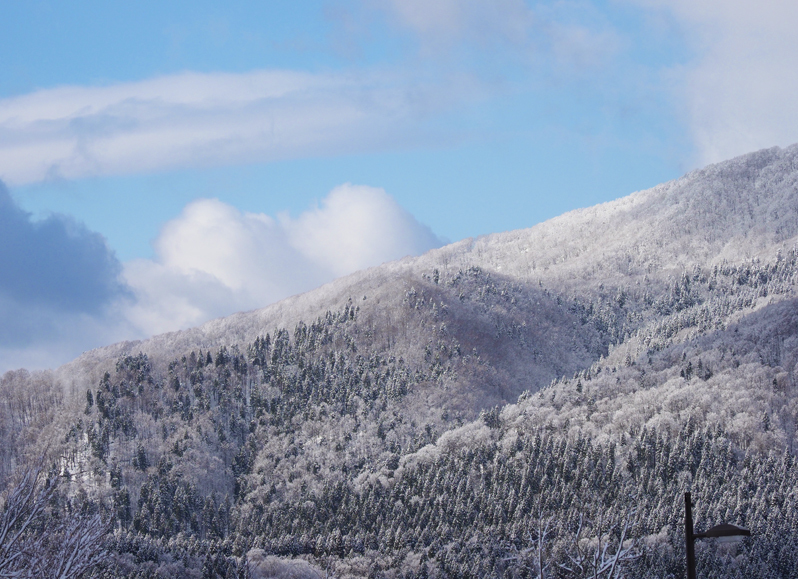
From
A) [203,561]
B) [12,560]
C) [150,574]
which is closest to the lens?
[12,560]

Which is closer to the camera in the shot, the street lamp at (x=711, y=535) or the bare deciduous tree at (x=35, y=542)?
the street lamp at (x=711, y=535)

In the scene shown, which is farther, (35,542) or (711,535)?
(35,542)

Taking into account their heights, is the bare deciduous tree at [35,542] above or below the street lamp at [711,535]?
above

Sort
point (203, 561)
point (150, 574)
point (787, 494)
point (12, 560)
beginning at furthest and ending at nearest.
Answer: point (787, 494) < point (203, 561) < point (150, 574) < point (12, 560)

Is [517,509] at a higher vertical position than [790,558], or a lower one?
higher

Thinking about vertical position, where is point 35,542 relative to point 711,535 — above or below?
above

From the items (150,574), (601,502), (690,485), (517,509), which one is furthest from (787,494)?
(150,574)

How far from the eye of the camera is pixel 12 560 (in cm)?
2970

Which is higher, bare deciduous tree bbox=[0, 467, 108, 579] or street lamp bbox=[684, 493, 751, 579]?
bare deciduous tree bbox=[0, 467, 108, 579]

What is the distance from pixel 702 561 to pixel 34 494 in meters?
151

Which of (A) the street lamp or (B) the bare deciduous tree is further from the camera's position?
(B) the bare deciduous tree

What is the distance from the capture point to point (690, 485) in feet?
653

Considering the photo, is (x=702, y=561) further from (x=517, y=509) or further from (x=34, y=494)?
(x=34, y=494)

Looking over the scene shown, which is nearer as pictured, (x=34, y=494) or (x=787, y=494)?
(x=34, y=494)
